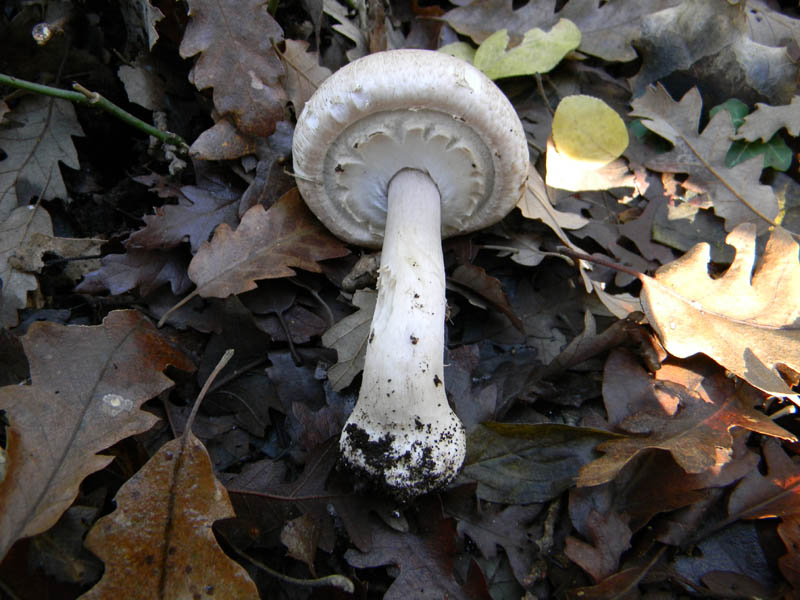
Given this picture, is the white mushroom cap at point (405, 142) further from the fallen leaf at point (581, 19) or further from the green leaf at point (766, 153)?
the green leaf at point (766, 153)

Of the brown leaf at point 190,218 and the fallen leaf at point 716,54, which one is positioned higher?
the fallen leaf at point 716,54

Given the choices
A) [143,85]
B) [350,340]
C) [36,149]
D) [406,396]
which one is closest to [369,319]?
[350,340]

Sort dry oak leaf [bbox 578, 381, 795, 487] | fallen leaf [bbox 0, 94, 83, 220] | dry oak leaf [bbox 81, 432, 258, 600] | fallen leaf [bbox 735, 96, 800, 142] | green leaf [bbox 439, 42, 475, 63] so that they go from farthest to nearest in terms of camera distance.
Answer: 1. green leaf [bbox 439, 42, 475, 63]
2. fallen leaf [bbox 735, 96, 800, 142]
3. fallen leaf [bbox 0, 94, 83, 220]
4. dry oak leaf [bbox 578, 381, 795, 487]
5. dry oak leaf [bbox 81, 432, 258, 600]

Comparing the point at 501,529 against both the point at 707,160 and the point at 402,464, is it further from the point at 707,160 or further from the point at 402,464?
the point at 707,160

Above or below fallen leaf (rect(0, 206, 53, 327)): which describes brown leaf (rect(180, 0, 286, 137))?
above

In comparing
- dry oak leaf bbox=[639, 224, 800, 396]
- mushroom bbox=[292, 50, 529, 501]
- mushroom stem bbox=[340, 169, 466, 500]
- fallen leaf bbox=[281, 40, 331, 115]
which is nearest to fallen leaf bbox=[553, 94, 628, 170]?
mushroom bbox=[292, 50, 529, 501]

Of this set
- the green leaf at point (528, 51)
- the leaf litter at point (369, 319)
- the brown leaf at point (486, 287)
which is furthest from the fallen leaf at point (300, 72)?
the brown leaf at point (486, 287)

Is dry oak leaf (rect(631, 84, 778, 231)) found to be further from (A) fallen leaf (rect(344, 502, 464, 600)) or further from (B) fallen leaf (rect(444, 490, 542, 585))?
(A) fallen leaf (rect(344, 502, 464, 600))

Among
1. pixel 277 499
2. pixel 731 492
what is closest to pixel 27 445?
pixel 277 499
